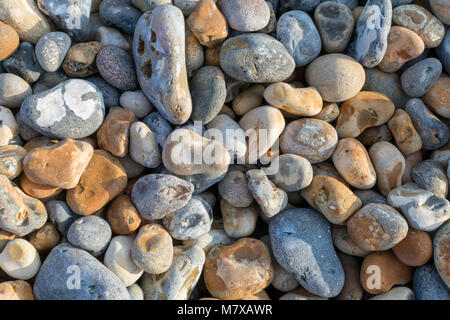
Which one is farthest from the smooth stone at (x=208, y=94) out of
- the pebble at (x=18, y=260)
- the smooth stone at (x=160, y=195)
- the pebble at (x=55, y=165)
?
the pebble at (x=18, y=260)

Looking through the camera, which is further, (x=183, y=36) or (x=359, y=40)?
(x=359, y=40)

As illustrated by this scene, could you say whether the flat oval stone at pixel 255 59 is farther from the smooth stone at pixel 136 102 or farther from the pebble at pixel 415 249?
the pebble at pixel 415 249

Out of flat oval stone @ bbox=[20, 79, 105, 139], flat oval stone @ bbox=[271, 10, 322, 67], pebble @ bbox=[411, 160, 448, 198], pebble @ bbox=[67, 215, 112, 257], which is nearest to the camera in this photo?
pebble @ bbox=[67, 215, 112, 257]

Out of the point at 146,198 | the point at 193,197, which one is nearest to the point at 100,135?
the point at 146,198

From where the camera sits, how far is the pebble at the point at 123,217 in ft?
6.98

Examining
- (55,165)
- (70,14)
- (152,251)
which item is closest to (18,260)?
(55,165)

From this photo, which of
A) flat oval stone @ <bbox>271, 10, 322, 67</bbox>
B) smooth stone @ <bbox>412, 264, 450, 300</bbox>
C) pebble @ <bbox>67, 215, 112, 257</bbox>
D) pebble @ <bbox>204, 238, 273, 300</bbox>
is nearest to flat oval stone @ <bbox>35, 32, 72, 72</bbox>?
pebble @ <bbox>67, 215, 112, 257</bbox>

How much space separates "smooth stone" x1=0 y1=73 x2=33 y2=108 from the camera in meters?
2.22

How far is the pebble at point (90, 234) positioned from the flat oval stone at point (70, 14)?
1.11 metres

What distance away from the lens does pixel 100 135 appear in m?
2.25

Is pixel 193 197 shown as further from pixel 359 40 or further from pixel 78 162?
pixel 359 40

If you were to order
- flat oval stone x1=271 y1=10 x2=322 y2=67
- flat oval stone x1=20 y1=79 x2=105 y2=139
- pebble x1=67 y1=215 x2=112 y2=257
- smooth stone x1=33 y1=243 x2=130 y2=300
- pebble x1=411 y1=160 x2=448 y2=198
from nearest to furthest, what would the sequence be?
smooth stone x1=33 y1=243 x2=130 y2=300, pebble x1=67 y1=215 x2=112 y2=257, flat oval stone x1=20 y1=79 x2=105 y2=139, pebble x1=411 y1=160 x2=448 y2=198, flat oval stone x1=271 y1=10 x2=322 y2=67

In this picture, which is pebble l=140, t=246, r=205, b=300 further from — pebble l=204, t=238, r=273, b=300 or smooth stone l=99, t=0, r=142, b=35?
smooth stone l=99, t=0, r=142, b=35

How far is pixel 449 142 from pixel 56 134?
7.54 ft
